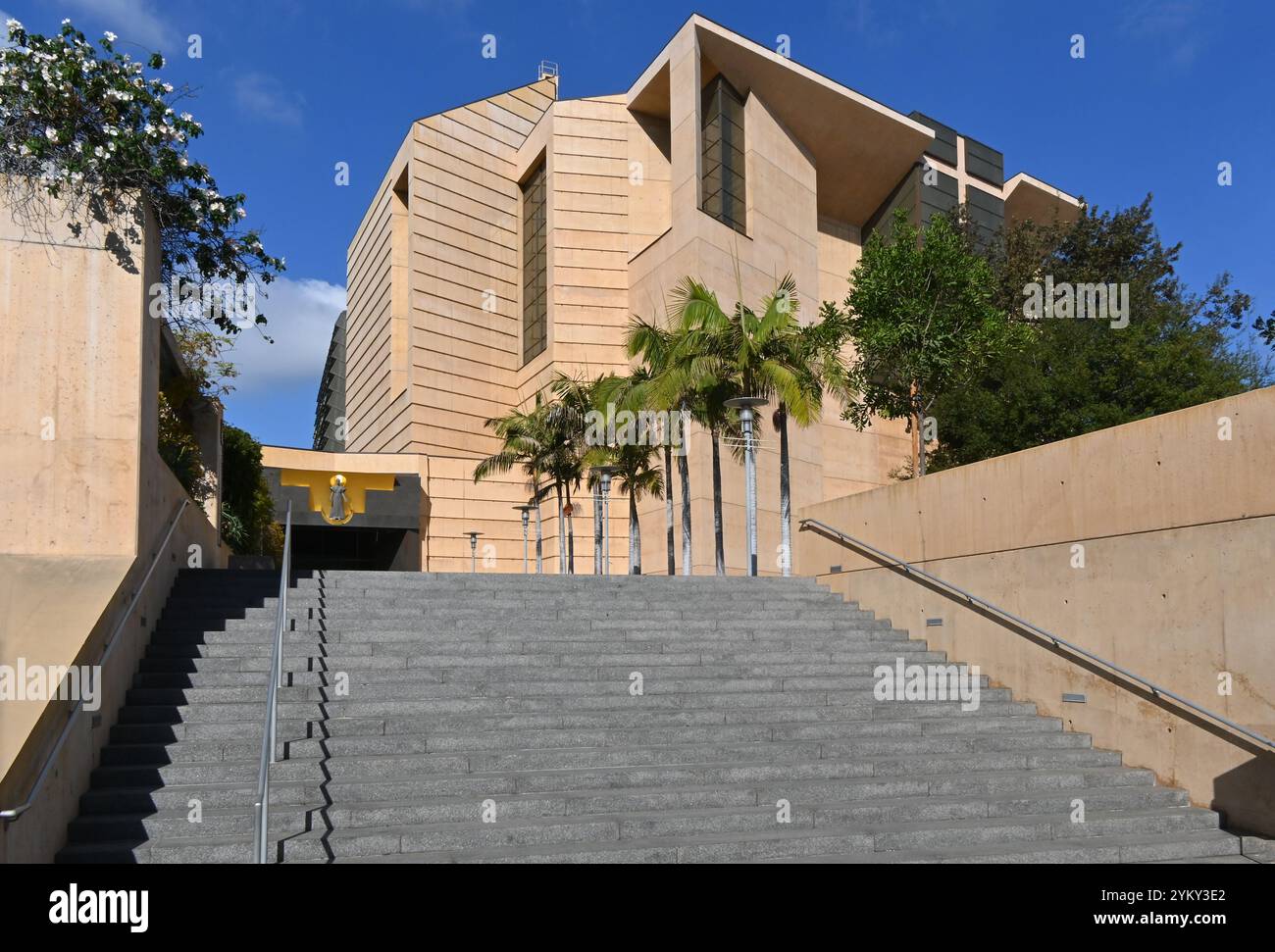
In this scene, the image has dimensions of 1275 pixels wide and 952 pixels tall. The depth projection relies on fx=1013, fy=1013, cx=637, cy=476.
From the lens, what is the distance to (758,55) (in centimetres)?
3509

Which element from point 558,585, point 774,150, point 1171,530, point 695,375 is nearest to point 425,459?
point 774,150

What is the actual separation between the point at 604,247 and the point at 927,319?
18.8 metres

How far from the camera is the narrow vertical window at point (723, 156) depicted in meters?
34.6

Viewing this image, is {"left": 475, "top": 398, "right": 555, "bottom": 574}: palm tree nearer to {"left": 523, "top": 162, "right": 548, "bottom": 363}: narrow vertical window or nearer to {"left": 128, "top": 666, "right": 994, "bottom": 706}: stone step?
{"left": 523, "top": 162, "right": 548, "bottom": 363}: narrow vertical window

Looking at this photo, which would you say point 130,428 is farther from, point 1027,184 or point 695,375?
point 1027,184

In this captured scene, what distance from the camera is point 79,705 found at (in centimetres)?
665

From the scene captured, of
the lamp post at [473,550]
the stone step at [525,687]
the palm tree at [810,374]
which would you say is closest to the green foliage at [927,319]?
the palm tree at [810,374]

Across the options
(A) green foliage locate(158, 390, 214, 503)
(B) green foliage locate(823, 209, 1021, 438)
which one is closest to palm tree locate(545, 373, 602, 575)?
(B) green foliage locate(823, 209, 1021, 438)

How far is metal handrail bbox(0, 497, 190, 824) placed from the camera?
17.4 feet

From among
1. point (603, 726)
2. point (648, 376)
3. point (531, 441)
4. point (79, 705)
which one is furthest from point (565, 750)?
point (531, 441)

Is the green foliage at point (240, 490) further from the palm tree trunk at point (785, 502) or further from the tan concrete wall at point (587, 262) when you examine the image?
the tan concrete wall at point (587, 262)

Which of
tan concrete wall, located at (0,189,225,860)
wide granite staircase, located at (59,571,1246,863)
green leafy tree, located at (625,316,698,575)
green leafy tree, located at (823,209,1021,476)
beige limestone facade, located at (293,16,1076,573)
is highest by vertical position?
beige limestone facade, located at (293,16,1076,573)

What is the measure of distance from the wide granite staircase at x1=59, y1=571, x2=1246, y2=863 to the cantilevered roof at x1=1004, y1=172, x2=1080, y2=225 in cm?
4595

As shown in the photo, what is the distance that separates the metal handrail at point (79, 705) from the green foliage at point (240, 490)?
21.5ft
